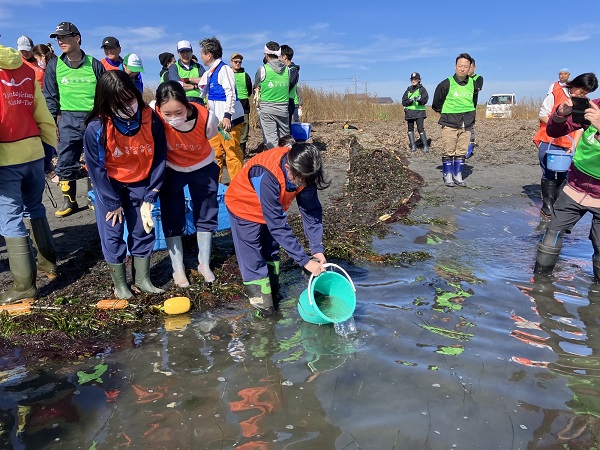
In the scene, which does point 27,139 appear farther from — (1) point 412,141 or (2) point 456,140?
(1) point 412,141

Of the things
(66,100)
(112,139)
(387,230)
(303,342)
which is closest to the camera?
(303,342)

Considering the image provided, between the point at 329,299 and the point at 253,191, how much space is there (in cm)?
109

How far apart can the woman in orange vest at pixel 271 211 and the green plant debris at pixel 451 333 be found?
3.00 ft

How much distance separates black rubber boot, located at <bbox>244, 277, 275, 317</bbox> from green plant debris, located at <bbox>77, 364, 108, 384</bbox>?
1181 millimetres

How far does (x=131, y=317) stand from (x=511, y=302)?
9.97ft

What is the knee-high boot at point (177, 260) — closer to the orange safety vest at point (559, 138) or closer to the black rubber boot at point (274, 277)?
the black rubber boot at point (274, 277)

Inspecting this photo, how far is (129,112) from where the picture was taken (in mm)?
3953

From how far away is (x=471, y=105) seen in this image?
8.93m

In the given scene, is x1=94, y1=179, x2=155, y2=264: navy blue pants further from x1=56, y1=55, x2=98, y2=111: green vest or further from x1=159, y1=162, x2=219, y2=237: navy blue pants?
x1=56, y1=55, x2=98, y2=111: green vest

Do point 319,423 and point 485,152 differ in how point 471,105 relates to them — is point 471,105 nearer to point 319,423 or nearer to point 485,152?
point 485,152

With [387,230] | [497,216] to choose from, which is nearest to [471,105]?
[497,216]

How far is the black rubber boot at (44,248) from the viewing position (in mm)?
4703

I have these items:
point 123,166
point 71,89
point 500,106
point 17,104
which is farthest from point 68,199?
point 500,106

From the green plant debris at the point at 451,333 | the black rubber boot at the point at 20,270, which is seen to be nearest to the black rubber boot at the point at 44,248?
the black rubber boot at the point at 20,270
